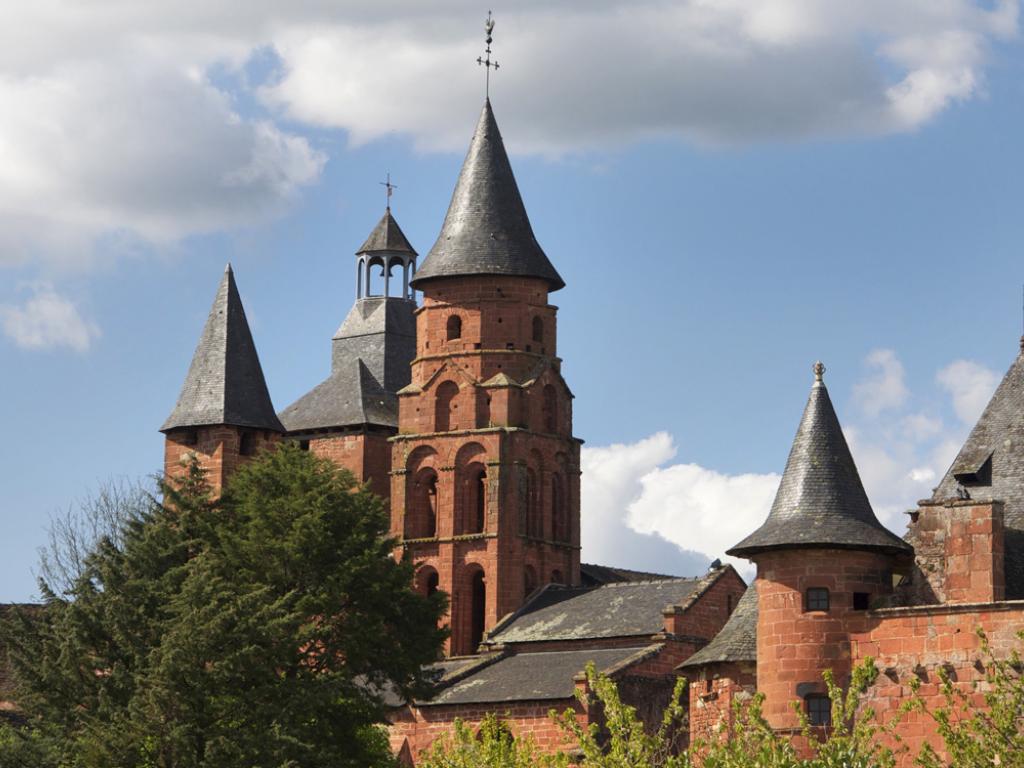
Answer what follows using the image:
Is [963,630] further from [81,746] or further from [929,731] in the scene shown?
[81,746]

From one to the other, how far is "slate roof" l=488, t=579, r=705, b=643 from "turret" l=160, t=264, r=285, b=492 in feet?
43.7

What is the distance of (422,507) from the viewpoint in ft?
328

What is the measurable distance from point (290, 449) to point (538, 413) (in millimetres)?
25208

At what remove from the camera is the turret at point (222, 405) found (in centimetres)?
9975

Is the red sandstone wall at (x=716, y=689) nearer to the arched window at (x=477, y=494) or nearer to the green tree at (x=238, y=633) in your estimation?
the green tree at (x=238, y=633)

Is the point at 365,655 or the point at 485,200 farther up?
the point at 485,200

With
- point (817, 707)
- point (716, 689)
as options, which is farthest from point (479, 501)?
point (817, 707)

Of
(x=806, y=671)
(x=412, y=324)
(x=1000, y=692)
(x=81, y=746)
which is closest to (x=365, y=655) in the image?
(x=81, y=746)

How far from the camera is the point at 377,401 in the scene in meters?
106

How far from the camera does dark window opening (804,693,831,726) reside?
2424 inches

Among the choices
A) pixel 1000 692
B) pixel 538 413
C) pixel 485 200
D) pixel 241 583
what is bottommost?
pixel 1000 692

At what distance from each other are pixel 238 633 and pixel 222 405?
3284cm

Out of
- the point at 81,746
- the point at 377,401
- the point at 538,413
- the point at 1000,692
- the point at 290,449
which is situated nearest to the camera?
the point at 1000,692

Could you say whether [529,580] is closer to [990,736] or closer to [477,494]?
[477,494]
